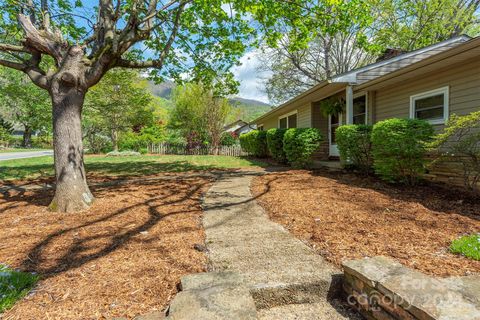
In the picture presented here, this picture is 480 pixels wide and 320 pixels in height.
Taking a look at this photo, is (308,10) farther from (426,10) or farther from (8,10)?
(426,10)

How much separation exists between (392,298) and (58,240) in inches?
132

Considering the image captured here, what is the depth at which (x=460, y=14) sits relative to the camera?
15.1 m

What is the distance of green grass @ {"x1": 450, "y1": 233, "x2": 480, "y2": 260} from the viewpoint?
259 cm

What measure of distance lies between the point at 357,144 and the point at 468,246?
4.46 meters

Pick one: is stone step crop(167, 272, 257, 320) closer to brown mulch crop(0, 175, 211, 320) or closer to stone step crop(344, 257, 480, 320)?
brown mulch crop(0, 175, 211, 320)

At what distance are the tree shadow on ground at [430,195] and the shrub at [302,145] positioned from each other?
7.10 feet

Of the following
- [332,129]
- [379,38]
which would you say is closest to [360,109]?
[332,129]

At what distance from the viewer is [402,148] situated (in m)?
5.30

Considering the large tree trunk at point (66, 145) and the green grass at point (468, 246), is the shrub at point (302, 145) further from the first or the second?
the large tree trunk at point (66, 145)

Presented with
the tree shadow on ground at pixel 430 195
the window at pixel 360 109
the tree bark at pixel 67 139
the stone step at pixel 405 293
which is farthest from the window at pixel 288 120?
the stone step at pixel 405 293

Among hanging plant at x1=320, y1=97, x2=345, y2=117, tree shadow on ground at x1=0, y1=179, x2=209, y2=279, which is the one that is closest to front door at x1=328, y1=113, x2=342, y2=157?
hanging plant at x1=320, y1=97, x2=345, y2=117

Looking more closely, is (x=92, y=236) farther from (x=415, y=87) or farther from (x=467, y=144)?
(x=415, y=87)

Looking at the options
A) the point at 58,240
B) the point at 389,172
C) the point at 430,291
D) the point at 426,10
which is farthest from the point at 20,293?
the point at 426,10

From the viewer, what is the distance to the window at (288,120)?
1443 cm
